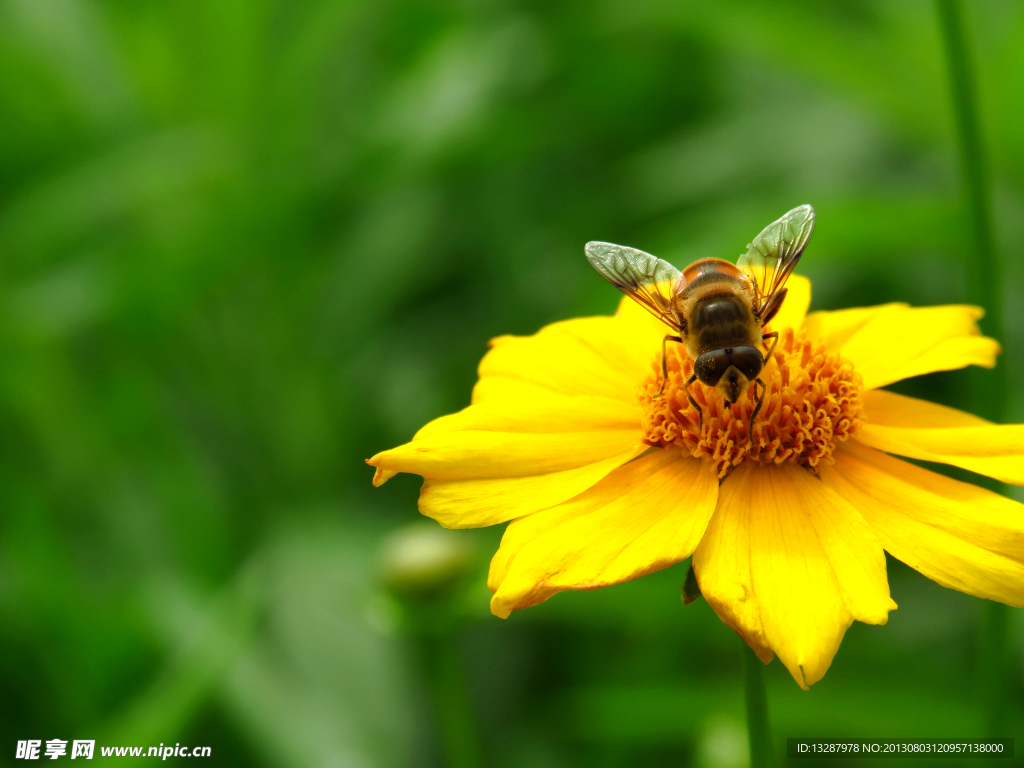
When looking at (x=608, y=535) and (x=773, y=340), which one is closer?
(x=608, y=535)

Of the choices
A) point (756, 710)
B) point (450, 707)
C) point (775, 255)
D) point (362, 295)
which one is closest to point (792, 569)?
point (756, 710)

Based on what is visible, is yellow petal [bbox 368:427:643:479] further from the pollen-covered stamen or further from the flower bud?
the flower bud

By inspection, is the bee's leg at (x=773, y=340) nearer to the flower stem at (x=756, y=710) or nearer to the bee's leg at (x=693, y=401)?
the bee's leg at (x=693, y=401)

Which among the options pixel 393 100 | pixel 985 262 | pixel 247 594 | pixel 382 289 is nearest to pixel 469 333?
pixel 382 289

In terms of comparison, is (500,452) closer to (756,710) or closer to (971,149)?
(756,710)

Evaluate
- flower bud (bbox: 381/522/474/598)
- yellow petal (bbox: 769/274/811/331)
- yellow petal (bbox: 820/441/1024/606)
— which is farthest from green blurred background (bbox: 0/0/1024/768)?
yellow petal (bbox: 820/441/1024/606)

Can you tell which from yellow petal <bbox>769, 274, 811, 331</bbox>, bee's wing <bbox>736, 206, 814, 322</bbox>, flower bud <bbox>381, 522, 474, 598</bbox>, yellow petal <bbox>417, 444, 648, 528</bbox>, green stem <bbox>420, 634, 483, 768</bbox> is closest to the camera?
yellow petal <bbox>417, 444, 648, 528</bbox>

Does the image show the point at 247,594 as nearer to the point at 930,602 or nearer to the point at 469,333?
the point at 469,333
